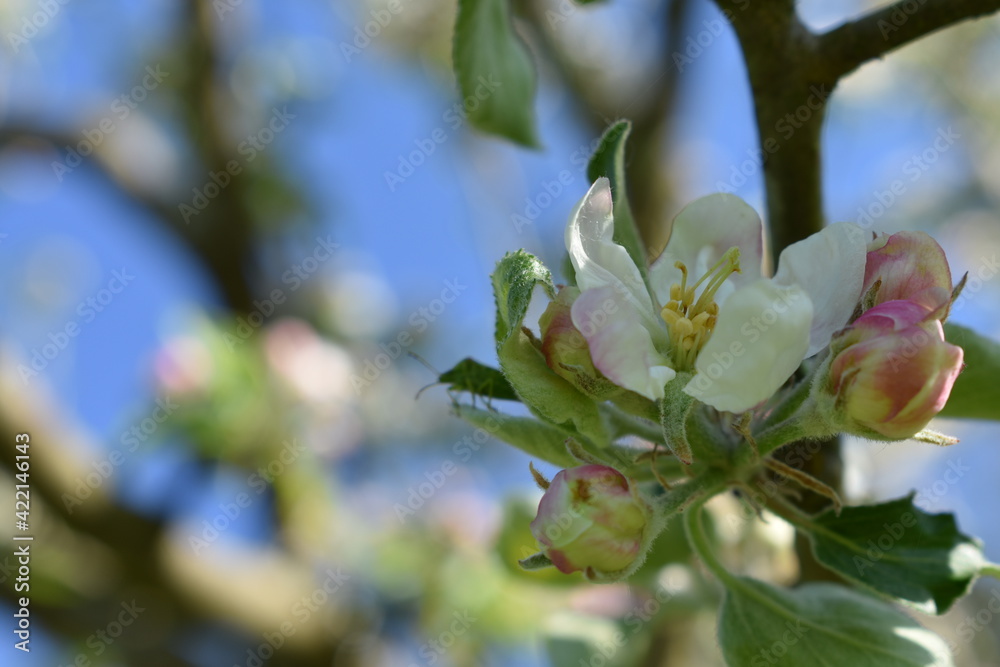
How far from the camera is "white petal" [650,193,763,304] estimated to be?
0.75 m

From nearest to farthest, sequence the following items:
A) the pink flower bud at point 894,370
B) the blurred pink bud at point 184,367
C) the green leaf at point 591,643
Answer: the pink flower bud at point 894,370
the green leaf at point 591,643
the blurred pink bud at point 184,367

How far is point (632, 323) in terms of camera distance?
599mm

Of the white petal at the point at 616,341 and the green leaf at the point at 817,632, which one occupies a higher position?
the white petal at the point at 616,341

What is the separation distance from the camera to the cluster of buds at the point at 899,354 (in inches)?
21.9

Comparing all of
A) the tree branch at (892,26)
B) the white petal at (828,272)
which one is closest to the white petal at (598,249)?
the white petal at (828,272)

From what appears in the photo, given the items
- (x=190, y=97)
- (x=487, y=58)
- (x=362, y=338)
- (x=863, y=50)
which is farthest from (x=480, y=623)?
(x=190, y=97)

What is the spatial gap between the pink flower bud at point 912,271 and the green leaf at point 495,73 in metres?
0.40

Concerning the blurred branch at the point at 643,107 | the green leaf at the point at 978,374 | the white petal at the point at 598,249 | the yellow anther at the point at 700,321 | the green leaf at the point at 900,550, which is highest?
the white petal at the point at 598,249

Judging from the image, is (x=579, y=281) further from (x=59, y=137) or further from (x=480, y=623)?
(x=59, y=137)
